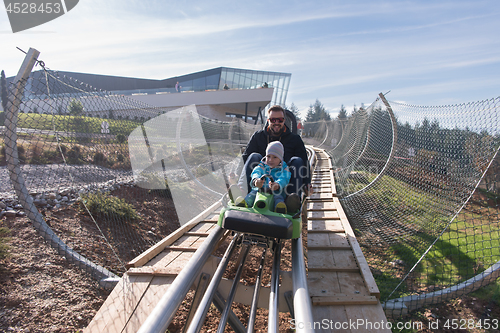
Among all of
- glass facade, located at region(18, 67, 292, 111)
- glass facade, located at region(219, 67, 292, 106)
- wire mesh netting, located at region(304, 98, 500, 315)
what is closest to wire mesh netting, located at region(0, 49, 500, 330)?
wire mesh netting, located at region(304, 98, 500, 315)

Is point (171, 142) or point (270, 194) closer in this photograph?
point (270, 194)

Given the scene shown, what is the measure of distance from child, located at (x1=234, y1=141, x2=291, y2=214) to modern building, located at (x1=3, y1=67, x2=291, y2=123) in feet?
63.7

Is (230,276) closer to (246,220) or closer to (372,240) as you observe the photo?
(246,220)

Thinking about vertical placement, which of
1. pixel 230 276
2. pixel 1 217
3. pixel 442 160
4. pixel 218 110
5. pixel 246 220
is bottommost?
pixel 230 276

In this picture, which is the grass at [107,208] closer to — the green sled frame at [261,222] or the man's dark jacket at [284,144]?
the man's dark jacket at [284,144]

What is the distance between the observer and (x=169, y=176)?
823 centimetres

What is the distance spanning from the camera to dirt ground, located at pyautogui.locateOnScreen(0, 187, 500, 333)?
2447mm

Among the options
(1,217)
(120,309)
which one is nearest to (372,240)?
(120,309)

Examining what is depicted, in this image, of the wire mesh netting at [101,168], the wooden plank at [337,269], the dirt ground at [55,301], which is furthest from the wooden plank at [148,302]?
the wooden plank at [337,269]

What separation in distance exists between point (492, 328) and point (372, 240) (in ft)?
7.62

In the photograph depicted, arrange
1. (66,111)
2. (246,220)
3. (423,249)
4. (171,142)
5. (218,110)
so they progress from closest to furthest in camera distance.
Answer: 1. (246,220)
2. (66,111)
3. (423,249)
4. (171,142)
5. (218,110)

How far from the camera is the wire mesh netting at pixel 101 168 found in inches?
113

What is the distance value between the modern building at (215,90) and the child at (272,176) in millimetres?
19426

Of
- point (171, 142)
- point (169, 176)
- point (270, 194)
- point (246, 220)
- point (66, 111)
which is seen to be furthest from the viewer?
point (169, 176)
